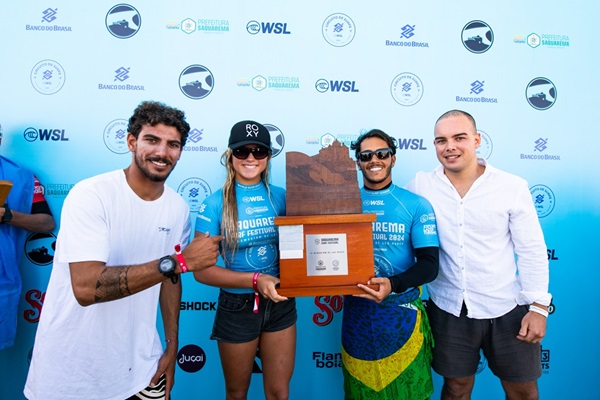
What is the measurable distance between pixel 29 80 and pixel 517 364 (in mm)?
3929

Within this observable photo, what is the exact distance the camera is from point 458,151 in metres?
1.90

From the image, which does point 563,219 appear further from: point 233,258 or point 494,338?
point 233,258

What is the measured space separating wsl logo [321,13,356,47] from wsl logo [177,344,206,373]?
273cm

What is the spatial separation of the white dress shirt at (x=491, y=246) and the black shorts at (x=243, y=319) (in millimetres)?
1010

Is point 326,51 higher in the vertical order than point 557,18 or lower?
lower

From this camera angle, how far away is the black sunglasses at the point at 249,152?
184 cm

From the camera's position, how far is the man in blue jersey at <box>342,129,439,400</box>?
5.99 feet

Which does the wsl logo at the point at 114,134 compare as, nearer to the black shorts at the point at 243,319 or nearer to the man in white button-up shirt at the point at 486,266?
the black shorts at the point at 243,319

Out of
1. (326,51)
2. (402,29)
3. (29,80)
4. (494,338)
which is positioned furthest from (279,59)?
(494,338)

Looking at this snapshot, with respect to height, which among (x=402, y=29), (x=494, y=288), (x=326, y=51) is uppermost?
(x=402, y=29)

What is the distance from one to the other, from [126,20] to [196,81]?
732 millimetres

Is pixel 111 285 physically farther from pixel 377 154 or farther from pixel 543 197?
pixel 543 197

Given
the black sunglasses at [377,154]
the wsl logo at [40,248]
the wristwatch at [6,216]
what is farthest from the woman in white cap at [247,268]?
the wsl logo at [40,248]

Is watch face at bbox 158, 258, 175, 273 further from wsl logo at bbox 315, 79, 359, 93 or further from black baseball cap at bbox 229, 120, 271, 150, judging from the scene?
wsl logo at bbox 315, 79, 359, 93
